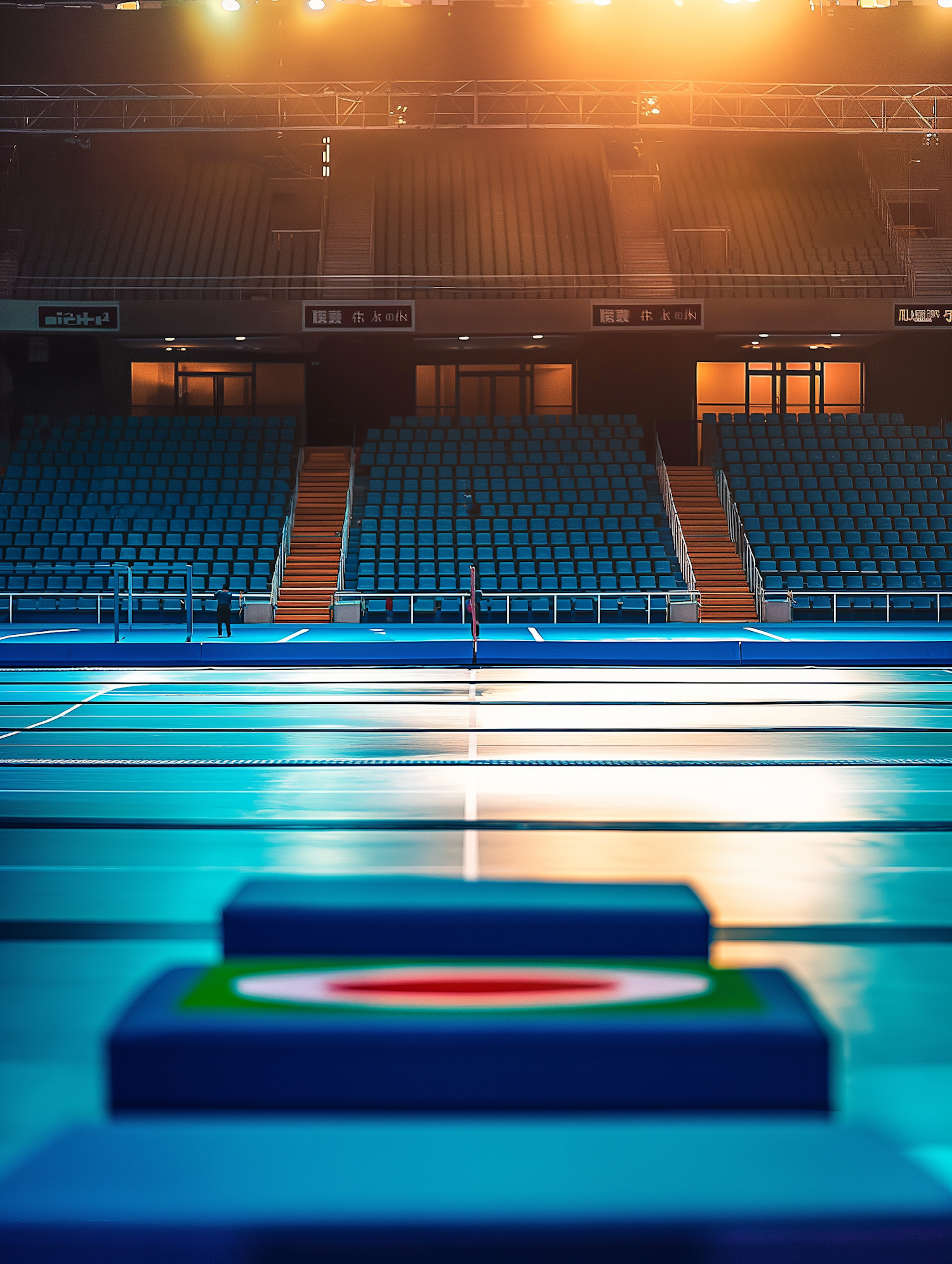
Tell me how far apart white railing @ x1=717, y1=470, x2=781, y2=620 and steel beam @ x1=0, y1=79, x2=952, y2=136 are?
7.88 metres

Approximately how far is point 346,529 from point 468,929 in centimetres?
2296

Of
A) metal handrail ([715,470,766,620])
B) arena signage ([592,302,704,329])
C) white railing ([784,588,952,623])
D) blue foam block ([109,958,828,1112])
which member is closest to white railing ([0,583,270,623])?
arena signage ([592,302,704,329])

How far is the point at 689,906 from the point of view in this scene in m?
3.52

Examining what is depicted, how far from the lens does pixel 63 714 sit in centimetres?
1185

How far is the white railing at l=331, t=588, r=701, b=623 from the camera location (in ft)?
74.6

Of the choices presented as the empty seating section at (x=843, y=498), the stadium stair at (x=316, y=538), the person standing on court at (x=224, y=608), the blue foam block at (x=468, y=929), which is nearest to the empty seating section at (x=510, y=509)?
the stadium stair at (x=316, y=538)

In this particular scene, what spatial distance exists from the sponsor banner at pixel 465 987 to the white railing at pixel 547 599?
764 inches

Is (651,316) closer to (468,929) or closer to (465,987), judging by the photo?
(468,929)

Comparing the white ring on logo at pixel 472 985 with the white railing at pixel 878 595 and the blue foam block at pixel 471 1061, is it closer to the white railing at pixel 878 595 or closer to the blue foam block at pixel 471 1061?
the blue foam block at pixel 471 1061

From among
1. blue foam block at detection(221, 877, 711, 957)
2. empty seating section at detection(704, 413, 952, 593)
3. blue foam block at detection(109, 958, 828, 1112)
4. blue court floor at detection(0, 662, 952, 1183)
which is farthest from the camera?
empty seating section at detection(704, 413, 952, 593)

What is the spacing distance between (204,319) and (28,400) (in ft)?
22.3

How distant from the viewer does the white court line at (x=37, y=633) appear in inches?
763

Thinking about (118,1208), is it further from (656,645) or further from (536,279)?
(536,279)

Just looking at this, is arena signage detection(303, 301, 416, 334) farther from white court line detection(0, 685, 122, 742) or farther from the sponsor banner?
the sponsor banner
